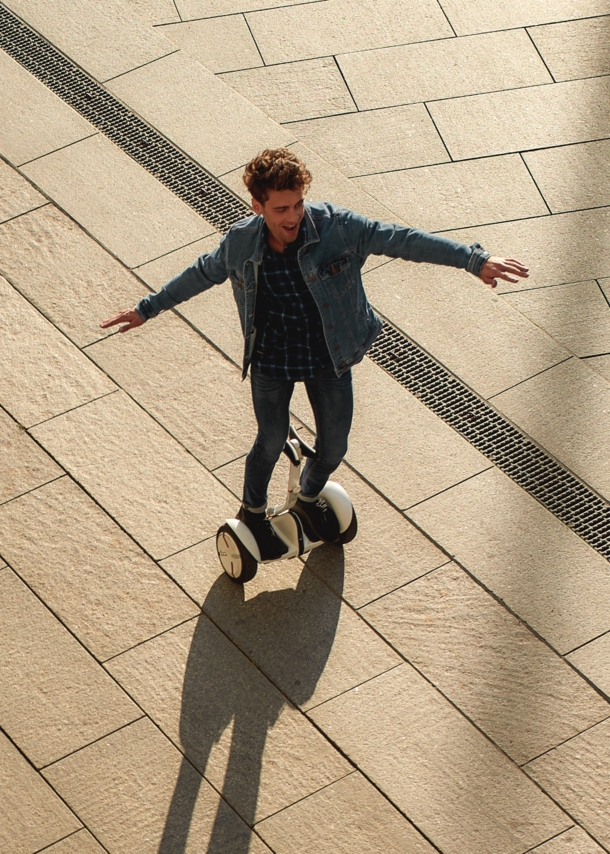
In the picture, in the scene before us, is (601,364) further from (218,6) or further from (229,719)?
(218,6)

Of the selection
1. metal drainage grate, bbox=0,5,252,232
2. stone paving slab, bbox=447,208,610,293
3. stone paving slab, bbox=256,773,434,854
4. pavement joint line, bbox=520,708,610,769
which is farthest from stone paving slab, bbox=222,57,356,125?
stone paving slab, bbox=256,773,434,854

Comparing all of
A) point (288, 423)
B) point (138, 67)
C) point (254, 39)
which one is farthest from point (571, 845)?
point (254, 39)

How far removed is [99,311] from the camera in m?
6.45

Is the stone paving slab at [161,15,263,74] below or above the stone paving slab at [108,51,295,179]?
above

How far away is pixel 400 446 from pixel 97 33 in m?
4.48

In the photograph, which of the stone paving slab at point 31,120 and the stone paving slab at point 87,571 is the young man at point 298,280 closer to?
the stone paving slab at point 87,571

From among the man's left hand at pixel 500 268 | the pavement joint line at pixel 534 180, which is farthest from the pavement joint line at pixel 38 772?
the pavement joint line at pixel 534 180

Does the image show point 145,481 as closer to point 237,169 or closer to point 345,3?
point 237,169

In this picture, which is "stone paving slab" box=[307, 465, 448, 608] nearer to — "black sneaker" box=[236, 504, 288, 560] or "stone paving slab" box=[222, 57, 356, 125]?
"black sneaker" box=[236, 504, 288, 560]

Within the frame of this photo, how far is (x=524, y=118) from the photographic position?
25.6 ft

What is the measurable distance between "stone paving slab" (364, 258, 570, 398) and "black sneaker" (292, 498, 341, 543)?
4.32 ft

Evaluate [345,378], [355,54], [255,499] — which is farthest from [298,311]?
[355,54]

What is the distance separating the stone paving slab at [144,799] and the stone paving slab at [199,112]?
4.00m

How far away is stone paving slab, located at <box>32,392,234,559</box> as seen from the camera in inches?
213
